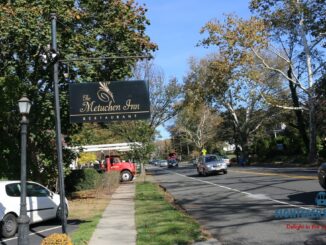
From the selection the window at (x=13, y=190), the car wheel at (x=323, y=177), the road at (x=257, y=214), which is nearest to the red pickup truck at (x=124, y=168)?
the road at (x=257, y=214)


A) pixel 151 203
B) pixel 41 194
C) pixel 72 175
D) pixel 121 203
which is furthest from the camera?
pixel 72 175

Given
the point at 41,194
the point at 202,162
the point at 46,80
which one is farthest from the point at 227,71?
the point at 41,194

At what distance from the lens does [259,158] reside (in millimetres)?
68750

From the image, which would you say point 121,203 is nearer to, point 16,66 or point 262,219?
point 16,66

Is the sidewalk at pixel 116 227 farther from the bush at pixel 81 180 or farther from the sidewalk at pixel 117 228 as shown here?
the bush at pixel 81 180

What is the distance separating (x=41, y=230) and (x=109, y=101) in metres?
4.38

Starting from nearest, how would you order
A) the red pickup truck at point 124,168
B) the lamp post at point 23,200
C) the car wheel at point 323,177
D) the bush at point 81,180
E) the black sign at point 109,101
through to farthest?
the lamp post at point 23,200, the black sign at point 109,101, the car wheel at point 323,177, the bush at point 81,180, the red pickup truck at point 124,168

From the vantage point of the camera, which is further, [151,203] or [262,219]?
[151,203]

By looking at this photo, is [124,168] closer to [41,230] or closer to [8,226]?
[41,230]

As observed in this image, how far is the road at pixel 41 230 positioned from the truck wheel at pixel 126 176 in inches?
842

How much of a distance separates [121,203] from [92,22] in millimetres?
7940

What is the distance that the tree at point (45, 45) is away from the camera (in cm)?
1783

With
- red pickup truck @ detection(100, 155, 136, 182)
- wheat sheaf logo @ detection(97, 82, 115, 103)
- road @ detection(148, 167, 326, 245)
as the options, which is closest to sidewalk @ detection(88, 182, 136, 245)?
road @ detection(148, 167, 326, 245)

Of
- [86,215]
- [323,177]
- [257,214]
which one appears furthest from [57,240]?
[323,177]
